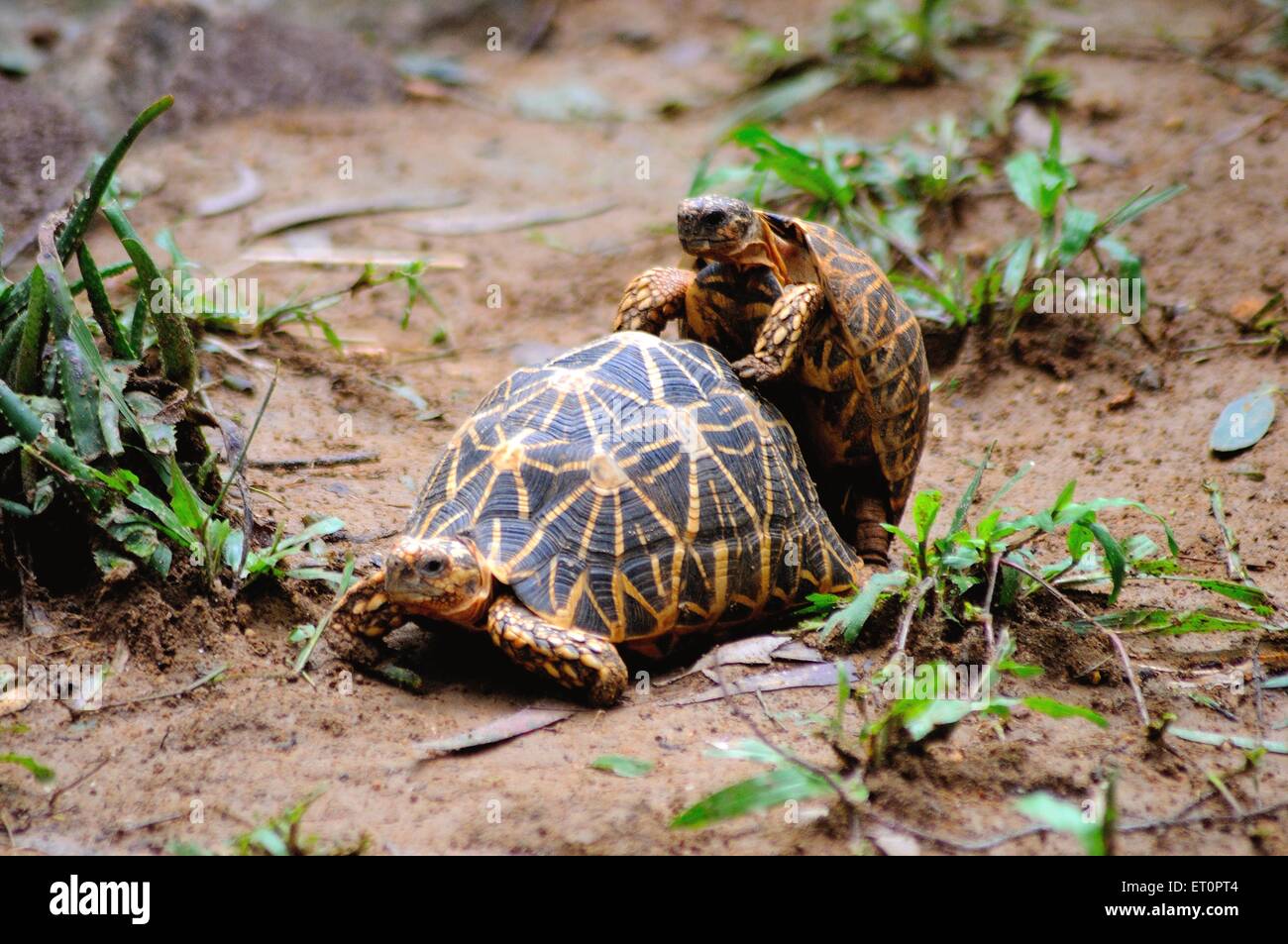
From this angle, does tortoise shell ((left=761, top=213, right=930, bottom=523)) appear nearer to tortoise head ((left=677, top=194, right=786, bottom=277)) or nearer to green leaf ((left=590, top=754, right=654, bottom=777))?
tortoise head ((left=677, top=194, right=786, bottom=277))

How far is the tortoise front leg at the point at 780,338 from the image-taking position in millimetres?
3934

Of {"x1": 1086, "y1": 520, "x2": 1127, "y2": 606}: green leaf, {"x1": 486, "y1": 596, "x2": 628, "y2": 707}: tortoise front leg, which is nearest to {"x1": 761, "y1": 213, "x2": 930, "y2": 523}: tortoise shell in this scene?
{"x1": 1086, "y1": 520, "x2": 1127, "y2": 606}: green leaf

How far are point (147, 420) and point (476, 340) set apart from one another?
2.79 metres

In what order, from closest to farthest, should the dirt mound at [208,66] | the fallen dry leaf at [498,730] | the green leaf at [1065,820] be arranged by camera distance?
the green leaf at [1065,820], the fallen dry leaf at [498,730], the dirt mound at [208,66]

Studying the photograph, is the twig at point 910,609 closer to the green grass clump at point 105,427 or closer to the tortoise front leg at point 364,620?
the tortoise front leg at point 364,620

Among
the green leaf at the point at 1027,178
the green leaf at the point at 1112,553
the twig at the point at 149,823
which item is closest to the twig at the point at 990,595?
the green leaf at the point at 1112,553

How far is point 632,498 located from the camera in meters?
3.48

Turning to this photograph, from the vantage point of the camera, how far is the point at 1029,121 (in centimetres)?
742

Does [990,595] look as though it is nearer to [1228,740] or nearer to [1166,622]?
[1166,622]

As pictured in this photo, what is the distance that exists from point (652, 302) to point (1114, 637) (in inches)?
75.8

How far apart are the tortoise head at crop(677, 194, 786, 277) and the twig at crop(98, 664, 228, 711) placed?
1988 millimetres

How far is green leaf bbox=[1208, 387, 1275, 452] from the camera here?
15.6ft

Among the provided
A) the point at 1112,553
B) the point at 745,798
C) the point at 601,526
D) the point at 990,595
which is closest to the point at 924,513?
the point at 990,595

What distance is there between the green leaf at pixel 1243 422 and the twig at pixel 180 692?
382 centimetres
